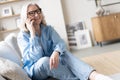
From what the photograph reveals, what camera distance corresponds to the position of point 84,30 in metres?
5.56

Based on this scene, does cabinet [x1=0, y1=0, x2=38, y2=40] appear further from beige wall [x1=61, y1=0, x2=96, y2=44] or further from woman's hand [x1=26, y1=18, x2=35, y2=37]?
woman's hand [x1=26, y1=18, x2=35, y2=37]

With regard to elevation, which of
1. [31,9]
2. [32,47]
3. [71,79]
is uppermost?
[31,9]

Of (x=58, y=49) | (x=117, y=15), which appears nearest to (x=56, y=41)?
(x=58, y=49)

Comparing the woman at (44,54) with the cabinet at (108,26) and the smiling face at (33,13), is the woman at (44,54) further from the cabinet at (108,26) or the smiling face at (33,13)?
the cabinet at (108,26)

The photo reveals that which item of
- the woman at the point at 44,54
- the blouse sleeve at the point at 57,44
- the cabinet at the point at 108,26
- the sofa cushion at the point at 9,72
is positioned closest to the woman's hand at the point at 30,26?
the woman at the point at 44,54

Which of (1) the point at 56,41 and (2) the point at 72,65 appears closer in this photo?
(2) the point at 72,65

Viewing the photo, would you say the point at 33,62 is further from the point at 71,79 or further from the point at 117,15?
the point at 117,15

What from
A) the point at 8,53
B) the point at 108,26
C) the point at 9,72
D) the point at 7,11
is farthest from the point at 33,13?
the point at 7,11

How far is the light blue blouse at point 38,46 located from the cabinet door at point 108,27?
124 inches

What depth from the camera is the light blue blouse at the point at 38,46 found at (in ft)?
6.59

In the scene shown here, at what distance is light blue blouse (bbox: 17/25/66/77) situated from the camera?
201 centimetres

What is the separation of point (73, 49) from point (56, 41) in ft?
11.4

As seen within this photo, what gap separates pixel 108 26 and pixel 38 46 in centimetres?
338

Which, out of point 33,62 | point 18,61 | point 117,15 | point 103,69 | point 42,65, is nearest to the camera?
point 42,65
